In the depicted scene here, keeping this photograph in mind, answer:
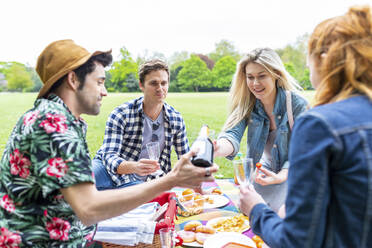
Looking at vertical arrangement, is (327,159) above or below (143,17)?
below

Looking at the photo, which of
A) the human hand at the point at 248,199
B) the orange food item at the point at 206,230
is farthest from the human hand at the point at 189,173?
the orange food item at the point at 206,230

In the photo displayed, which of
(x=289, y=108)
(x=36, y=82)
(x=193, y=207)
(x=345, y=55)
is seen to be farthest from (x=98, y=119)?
(x=345, y=55)

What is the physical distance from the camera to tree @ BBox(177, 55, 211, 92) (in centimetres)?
2708

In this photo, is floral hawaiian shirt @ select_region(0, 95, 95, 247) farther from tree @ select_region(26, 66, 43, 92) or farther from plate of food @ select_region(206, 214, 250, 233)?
plate of food @ select_region(206, 214, 250, 233)

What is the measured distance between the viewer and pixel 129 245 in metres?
2.05

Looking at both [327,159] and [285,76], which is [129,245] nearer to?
[327,159]

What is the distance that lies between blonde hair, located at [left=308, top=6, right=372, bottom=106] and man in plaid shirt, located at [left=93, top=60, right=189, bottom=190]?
92.4 inches

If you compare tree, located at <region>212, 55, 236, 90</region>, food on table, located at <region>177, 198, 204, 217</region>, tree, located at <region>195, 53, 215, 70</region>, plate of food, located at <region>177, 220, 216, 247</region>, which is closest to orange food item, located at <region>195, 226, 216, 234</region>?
plate of food, located at <region>177, 220, 216, 247</region>

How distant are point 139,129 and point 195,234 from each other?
1.49 m

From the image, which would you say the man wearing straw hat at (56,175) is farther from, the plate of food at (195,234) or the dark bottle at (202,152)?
the plate of food at (195,234)

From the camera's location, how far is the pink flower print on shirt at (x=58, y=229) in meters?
1.57

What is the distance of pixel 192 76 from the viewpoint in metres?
27.7

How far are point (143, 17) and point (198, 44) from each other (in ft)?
41.2

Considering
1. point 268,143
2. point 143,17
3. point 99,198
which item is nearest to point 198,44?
point 143,17
